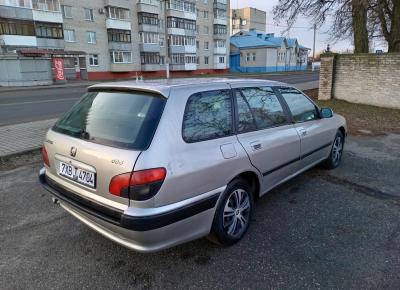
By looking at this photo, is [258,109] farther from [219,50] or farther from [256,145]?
[219,50]

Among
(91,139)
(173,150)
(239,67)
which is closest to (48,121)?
(91,139)

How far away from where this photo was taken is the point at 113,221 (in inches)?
89.4

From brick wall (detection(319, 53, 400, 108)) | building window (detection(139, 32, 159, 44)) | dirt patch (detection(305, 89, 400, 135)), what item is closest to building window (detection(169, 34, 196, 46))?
building window (detection(139, 32, 159, 44))

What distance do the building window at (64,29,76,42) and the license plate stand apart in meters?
34.2

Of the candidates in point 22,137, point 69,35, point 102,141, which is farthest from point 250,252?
point 69,35

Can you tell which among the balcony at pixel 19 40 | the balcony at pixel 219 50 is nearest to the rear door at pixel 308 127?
the balcony at pixel 19 40

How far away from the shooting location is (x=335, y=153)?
4.93 metres

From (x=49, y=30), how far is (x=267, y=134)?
3334 cm

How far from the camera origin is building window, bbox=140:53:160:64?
128 ft

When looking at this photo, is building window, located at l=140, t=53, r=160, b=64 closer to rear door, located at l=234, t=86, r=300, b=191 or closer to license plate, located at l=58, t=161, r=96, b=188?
rear door, located at l=234, t=86, r=300, b=191

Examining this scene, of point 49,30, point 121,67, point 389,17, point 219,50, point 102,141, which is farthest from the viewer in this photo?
point 219,50

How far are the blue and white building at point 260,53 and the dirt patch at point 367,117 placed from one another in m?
44.8

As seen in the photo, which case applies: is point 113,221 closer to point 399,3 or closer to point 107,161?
point 107,161

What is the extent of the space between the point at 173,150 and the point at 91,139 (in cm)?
75
